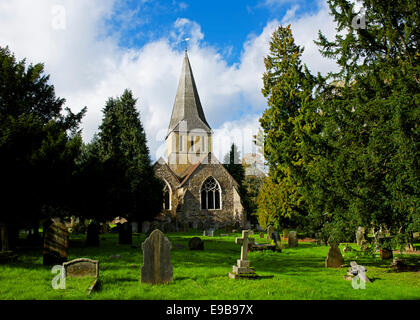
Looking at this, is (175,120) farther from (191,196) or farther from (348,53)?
(348,53)

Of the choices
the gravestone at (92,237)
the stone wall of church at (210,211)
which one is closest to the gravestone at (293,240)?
the gravestone at (92,237)

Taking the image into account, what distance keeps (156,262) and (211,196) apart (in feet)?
87.9

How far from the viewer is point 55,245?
28.2 ft

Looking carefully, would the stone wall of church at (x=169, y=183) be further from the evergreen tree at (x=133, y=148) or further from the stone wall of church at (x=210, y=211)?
the evergreen tree at (x=133, y=148)

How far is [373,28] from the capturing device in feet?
29.7

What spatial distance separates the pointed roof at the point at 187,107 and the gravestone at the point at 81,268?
37850 mm

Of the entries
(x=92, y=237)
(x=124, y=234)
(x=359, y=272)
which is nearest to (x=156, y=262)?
(x=359, y=272)

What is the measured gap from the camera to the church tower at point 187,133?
145ft

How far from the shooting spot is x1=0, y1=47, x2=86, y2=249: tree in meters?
10.3

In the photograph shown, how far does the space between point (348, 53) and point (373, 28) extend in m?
0.88

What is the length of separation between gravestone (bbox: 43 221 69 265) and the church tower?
113 feet

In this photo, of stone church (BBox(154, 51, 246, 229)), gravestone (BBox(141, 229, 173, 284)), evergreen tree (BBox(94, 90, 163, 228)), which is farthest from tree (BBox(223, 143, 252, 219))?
gravestone (BBox(141, 229, 173, 284))

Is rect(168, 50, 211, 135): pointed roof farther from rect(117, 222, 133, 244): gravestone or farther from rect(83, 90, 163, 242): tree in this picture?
rect(117, 222, 133, 244): gravestone
